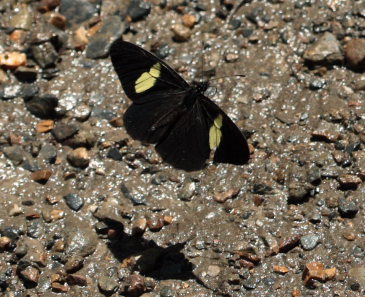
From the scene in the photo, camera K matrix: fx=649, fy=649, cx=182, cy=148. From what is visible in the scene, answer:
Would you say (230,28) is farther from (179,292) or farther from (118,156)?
(179,292)

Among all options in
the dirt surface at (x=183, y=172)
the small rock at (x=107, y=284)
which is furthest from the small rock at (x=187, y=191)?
the small rock at (x=107, y=284)

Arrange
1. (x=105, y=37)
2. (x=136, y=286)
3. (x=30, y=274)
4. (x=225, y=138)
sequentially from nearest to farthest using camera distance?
(x=225, y=138), (x=136, y=286), (x=30, y=274), (x=105, y=37)

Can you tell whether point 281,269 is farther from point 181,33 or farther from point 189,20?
point 189,20

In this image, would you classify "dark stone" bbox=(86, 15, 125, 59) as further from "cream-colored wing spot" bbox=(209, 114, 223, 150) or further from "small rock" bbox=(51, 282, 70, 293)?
"small rock" bbox=(51, 282, 70, 293)

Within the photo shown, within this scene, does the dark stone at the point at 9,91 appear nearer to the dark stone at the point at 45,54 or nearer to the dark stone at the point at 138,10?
the dark stone at the point at 45,54

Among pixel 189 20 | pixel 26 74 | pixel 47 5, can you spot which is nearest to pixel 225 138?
Result: pixel 189 20
